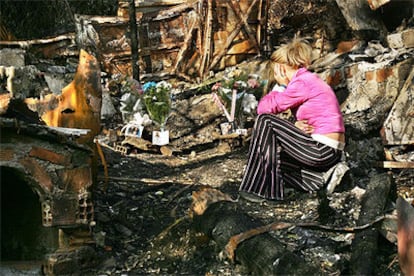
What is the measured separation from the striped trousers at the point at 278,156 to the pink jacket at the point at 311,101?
0.13 metres

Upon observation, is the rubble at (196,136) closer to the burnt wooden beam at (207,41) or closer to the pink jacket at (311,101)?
the burnt wooden beam at (207,41)

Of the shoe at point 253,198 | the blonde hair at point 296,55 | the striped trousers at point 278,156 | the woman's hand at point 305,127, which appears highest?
the blonde hair at point 296,55

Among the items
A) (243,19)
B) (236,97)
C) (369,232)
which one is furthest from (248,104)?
(369,232)

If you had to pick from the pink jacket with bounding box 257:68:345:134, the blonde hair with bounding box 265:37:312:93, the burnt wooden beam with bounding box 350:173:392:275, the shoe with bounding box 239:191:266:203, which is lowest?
the shoe with bounding box 239:191:266:203

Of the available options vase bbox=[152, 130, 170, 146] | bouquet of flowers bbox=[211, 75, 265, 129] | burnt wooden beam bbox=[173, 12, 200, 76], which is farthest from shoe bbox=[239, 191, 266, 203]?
burnt wooden beam bbox=[173, 12, 200, 76]

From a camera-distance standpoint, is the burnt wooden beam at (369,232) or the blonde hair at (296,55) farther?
the blonde hair at (296,55)

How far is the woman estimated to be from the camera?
5.62 meters

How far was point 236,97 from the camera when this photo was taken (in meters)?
9.19

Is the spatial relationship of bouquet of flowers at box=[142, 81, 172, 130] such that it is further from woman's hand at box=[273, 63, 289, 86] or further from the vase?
woman's hand at box=[273, 63, 289, 86]

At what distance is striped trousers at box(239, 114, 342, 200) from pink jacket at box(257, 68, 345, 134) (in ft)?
0.44

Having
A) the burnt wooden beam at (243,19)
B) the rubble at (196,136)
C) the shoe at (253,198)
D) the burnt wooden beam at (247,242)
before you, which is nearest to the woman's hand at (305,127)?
the rubble at (196,136)

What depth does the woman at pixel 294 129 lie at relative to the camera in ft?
18.5

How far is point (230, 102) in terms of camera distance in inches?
363

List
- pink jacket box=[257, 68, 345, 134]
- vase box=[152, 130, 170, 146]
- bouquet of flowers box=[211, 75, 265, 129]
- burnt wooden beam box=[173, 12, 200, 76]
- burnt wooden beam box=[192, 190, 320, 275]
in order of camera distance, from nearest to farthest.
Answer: burnt wooden beam box=[192, 190, 320, 275] → pink jacket box=[257, 68, 345, 134] → vase box=[152, 130, 170, 146] → bouquet of flowers box=[211, 75, 265, 129] → burnt wooden beam box=[173, 12, 200, 76]
